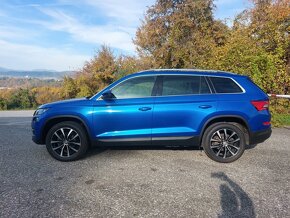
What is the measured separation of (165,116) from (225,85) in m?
1.28

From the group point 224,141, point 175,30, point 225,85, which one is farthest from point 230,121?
point 175,30

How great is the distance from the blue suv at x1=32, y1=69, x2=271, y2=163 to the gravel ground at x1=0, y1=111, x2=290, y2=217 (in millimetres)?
386

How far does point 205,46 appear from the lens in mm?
16766

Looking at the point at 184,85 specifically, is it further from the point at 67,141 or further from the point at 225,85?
the point at 67,141

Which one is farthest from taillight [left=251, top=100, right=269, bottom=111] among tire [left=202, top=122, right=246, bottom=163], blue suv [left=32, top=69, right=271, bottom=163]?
tire [left=202, top=122, right=246, bottom=163]

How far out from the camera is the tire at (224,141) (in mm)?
4996

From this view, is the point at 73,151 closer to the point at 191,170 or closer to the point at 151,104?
the point at 151,104

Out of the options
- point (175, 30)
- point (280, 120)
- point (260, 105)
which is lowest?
point (280, 120)

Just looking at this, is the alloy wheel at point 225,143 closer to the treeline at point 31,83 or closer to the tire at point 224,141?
the tire at point 224,141

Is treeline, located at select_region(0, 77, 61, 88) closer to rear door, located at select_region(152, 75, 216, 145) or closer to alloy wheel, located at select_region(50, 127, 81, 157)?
alloy wheel, located at select_region(50, 127, 81, 157)

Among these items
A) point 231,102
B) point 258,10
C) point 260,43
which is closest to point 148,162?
point 231,102

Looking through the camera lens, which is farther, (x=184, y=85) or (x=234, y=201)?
(x=184, y=85)

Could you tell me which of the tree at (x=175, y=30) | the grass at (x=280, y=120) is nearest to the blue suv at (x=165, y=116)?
the grass at (x=280, y=120)

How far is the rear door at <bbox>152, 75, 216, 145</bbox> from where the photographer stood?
489 cm
